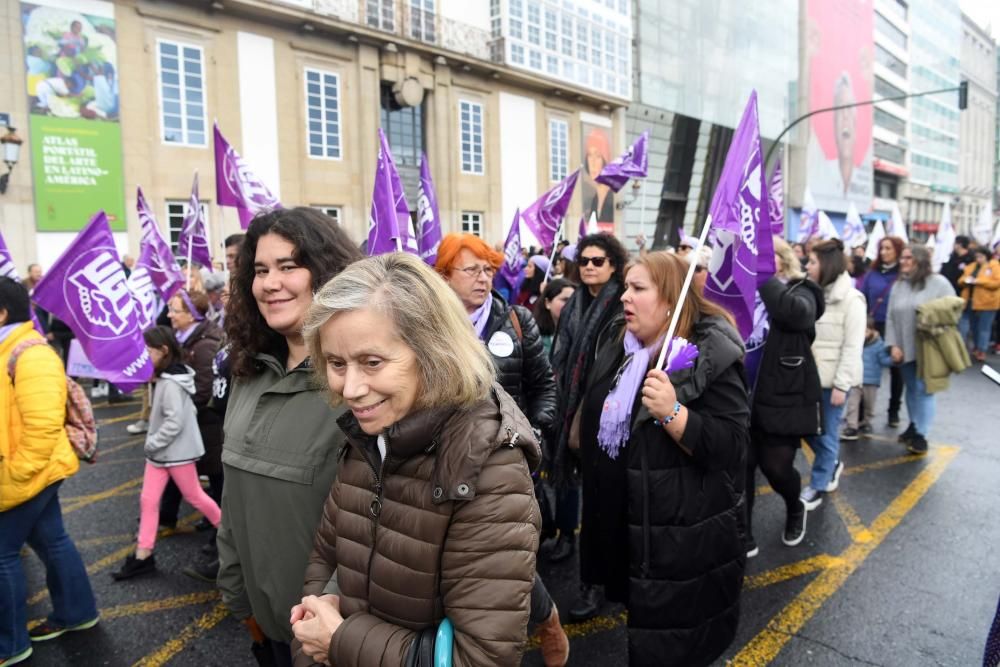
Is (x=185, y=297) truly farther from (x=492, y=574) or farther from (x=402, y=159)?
(x=402, y=159)

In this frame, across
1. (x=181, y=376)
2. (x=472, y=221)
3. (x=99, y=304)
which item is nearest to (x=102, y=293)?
(x=99, y=304)

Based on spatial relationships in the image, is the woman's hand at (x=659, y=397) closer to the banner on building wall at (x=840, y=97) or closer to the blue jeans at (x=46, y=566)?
the blue jeans at (x=46, y=566)

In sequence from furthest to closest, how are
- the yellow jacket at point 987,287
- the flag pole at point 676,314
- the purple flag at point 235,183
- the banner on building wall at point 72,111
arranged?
the banner on building wall at point 72,111
the yellow jacket at point 987,287
the purple flag at point 235,183
the flag pole at point 676,314

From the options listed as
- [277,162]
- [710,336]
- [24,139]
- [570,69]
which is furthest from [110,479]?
[570,69]

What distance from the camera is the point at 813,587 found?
11.8 feet

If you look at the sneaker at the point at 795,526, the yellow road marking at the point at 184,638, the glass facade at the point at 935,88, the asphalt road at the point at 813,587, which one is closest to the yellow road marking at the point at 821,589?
the asphalt road at the point at 813,587

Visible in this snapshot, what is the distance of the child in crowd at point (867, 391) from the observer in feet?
21.7

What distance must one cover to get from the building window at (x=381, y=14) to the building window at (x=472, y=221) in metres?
6.67

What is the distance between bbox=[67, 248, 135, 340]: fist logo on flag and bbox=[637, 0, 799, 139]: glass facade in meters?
30.2

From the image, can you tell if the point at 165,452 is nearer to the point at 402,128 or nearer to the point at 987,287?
the point at 987,287

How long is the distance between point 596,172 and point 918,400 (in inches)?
916

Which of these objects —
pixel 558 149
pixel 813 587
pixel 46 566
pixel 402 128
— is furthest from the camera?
pixel 558 149

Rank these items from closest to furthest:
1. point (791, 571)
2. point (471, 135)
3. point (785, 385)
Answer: point (791, 571)
point (785, 385)
point (471, 135)

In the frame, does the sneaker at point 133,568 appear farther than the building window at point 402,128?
No
